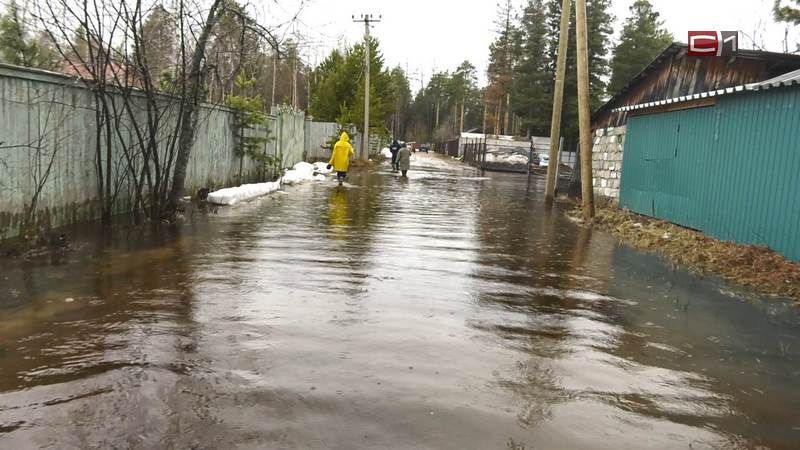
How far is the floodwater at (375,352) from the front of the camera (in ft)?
11.1

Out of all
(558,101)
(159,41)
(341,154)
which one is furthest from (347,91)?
(159,41)

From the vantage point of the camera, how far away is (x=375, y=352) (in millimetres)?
4566

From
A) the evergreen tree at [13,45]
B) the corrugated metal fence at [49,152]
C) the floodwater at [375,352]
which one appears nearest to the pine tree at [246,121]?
the evergreen tree at [13,45]

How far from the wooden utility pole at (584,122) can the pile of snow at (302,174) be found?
9585mm

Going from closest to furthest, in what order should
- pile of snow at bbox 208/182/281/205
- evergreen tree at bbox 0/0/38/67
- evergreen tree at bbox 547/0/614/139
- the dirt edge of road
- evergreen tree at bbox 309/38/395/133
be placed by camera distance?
the dirt edge of road → evergreen tree at bbox 0/0/38/67 → pile of snow at bbox 208/182/281/205 → evergreen tree at bbox 309/38/395/133 → evergreen tree at bbox 547/0/614/139

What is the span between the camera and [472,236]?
1088 centimetres

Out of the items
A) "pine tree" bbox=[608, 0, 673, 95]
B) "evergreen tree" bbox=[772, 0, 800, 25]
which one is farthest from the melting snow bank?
"pine tree" bbox=[608, 0, 673, 95]

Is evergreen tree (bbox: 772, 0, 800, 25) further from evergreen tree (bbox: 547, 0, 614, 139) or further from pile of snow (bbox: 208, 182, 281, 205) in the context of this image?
evergreen tree (bbox: 547, 0, 614, 139)

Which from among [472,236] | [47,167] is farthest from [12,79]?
[472,236]

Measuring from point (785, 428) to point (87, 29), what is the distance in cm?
898

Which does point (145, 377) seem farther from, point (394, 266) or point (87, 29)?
point (87, 29)

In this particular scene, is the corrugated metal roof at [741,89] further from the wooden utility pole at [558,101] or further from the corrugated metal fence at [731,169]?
the wooden utility pole at [558,101]

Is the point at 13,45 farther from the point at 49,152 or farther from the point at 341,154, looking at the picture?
the point at 341,154

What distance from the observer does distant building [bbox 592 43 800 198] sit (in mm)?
10727
